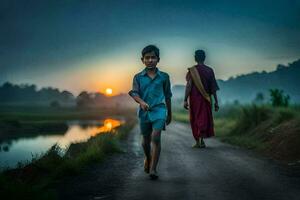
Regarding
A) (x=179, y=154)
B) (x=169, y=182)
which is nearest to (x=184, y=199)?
(x=169, y=182)

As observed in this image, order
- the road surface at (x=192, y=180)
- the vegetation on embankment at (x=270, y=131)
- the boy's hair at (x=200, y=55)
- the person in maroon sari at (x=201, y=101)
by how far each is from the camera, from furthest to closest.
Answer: the person in maroon sari at (x=201, y=101) → the boy's hair at (x=200, y=55) → the vegetation on embankment at (x=270, y=131) → the road surface at (x=192, y=180)

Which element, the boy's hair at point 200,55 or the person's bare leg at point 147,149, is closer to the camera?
the person's bare leg at point 147,149

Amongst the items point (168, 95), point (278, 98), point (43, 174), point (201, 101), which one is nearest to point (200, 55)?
point (201, 101)

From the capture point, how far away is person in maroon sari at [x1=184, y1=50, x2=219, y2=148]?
12.7 m

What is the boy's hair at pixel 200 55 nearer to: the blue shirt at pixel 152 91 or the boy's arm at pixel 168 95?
the boy's arm at pixel 168 95

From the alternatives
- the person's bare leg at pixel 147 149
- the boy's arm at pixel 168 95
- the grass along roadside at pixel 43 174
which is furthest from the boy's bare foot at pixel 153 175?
the grass along roadside at pixel 43 174

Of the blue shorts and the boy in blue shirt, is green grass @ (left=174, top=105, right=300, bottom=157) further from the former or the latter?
the boy in blue shirt

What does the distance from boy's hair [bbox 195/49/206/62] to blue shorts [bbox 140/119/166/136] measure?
522 cm

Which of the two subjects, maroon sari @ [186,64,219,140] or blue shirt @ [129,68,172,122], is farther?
maroon sari @ [186,64,219,140]

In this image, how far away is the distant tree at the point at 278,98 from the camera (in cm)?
1902

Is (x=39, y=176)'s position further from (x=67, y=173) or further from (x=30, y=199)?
(x=30, y=199)

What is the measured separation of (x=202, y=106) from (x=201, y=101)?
0.14 metres

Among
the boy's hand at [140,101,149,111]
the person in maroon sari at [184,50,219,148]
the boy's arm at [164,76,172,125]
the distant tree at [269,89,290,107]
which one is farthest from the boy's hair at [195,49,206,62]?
the distant tree at [269,89,290,107]

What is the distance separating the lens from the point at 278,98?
19.2 metres
